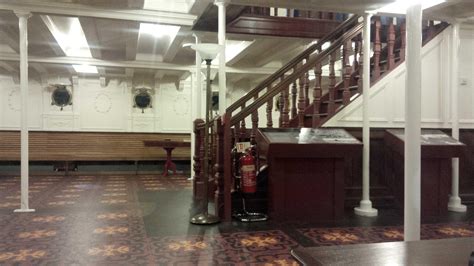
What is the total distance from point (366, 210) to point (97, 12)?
4.70 m

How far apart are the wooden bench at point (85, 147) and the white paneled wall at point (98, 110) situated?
0.26 metres

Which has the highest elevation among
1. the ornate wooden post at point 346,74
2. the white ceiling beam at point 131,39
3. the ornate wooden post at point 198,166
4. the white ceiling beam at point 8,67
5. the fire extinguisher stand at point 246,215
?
the white ceiling beam at point 131,39

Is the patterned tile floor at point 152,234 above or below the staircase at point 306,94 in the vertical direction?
below

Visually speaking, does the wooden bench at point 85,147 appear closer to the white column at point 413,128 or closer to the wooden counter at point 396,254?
the white column at point 413,128

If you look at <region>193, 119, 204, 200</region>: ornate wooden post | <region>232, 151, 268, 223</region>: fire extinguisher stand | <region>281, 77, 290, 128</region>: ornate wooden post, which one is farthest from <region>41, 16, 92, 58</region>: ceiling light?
<region>232, 151, 268, 223</region>: fire extinguisher stand

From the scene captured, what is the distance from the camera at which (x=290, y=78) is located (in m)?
5.18

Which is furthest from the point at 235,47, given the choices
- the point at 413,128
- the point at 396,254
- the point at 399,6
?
the point at 396,254

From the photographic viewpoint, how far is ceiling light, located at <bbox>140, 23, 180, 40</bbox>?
703 cm

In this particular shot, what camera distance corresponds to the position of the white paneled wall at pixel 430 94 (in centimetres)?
553

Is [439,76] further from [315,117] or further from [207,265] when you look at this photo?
[207,265]

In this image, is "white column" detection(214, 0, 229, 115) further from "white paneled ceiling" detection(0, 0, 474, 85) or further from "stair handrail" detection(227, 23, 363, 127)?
"stair handrail" detection(227, 23, 363, 127)

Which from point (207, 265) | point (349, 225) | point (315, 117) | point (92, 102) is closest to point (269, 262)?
point (207, 265)

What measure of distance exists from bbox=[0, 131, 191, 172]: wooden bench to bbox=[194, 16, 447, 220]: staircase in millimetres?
5222

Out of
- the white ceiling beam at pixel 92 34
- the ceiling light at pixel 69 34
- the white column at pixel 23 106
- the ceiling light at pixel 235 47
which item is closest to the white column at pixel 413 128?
the white column at pixel 23 106
